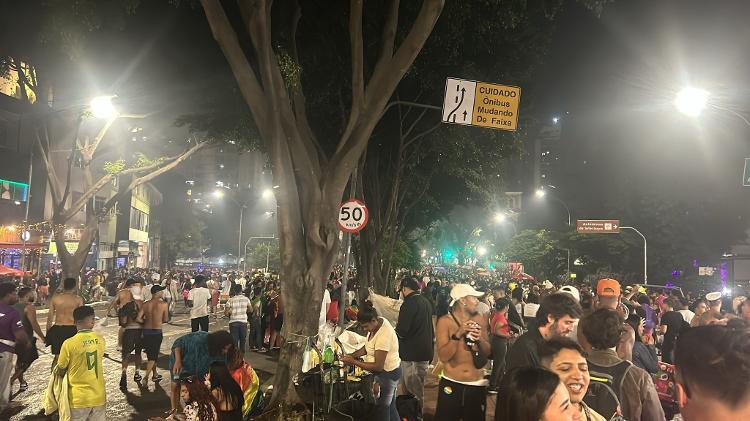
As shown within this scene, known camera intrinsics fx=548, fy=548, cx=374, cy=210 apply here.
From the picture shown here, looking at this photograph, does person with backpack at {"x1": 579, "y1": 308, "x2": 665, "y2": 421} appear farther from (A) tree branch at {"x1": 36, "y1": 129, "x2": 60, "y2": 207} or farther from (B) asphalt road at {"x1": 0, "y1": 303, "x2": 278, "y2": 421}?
(A) tree branch at {"x1": 36, "y1": 129, "x2": 60, "y2": 207}

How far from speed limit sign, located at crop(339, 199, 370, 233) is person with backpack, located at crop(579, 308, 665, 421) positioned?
20.3 ft

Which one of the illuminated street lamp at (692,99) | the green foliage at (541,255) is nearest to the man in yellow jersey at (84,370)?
the illuminated street lamp at (692,99)

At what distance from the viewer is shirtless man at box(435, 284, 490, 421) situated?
528cm

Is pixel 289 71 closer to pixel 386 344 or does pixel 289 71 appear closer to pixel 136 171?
pixel 386 344

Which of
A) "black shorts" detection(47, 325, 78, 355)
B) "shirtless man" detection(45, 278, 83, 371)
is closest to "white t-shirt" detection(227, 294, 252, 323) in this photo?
"shirtless man" detection(45, 278, 83, 371)

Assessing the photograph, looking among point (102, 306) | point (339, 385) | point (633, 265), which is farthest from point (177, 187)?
point (339, 385)

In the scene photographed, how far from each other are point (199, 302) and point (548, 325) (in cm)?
942

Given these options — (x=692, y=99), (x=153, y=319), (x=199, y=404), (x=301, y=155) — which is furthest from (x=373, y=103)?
(x=692, y=99)

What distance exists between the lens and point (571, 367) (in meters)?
3.34

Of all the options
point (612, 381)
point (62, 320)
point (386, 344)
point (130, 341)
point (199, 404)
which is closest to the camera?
point (612, 381)

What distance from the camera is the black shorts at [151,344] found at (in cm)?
1032

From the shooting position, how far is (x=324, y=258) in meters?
8.16

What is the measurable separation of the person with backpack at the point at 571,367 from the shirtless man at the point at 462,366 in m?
1.88

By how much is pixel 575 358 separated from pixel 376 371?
350 cm
